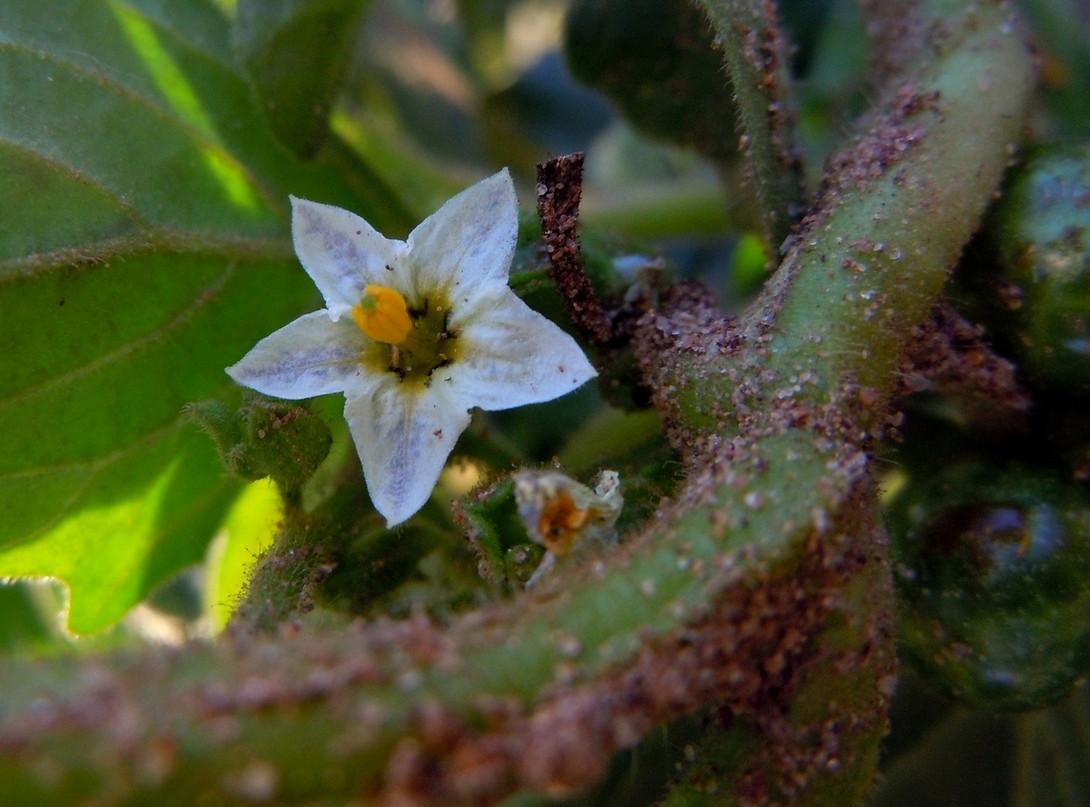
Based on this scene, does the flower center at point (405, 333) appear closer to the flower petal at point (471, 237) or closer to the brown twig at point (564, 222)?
the flower petal at point (471, 237)

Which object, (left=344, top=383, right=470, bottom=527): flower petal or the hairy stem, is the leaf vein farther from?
the hairy stem

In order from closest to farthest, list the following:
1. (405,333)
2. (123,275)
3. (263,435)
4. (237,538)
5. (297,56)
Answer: (263,435), (405,333), (123,275), (297,56), (237,538)

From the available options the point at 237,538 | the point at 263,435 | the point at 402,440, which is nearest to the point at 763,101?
the point at 402,440

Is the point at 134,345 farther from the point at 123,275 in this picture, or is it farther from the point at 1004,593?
the point at 1004,593

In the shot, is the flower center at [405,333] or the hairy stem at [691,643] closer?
the hairy stem at [691,643]

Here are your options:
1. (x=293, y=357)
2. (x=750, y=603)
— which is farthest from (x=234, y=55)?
(x=750, y=603)

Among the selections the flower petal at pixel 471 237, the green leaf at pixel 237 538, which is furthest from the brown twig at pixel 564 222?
the green leaf at pixel 237 538

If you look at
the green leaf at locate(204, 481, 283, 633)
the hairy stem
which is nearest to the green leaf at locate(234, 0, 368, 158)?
the green leaf at locate(204, 481, 283, 633)
